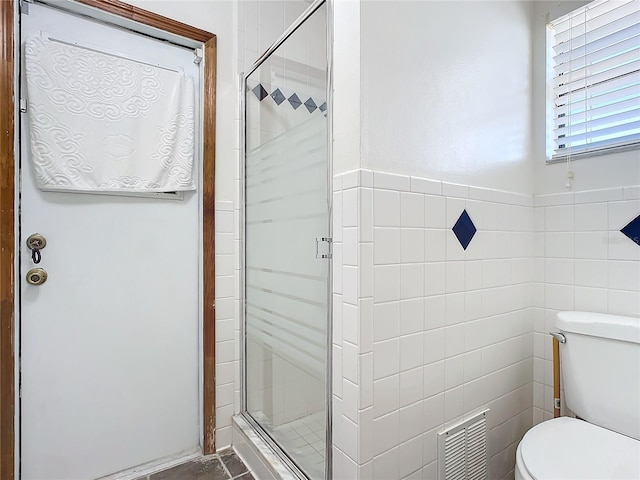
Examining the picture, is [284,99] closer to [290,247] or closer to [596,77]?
[290,247]

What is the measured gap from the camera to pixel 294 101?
53.3 inches

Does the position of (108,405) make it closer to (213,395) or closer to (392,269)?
(213,395)

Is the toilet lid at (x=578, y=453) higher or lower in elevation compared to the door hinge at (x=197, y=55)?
lower

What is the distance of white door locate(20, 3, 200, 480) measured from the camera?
4.22 feet

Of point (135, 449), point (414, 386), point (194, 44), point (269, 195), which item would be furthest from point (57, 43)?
point (414, 386)

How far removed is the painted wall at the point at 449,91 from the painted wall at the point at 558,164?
43 mm

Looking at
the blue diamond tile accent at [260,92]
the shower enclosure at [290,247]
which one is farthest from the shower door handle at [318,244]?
the blue diamond tile accent at [260,92]

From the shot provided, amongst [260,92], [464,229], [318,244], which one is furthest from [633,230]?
[260,92]

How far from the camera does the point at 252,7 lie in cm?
166

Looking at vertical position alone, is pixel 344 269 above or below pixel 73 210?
below

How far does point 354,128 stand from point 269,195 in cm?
56

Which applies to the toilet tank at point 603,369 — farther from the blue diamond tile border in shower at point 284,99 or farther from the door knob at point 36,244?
the door knob at point 36,244

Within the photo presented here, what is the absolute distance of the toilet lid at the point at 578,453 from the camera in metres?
0.96

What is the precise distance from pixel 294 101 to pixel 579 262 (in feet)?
4.23
